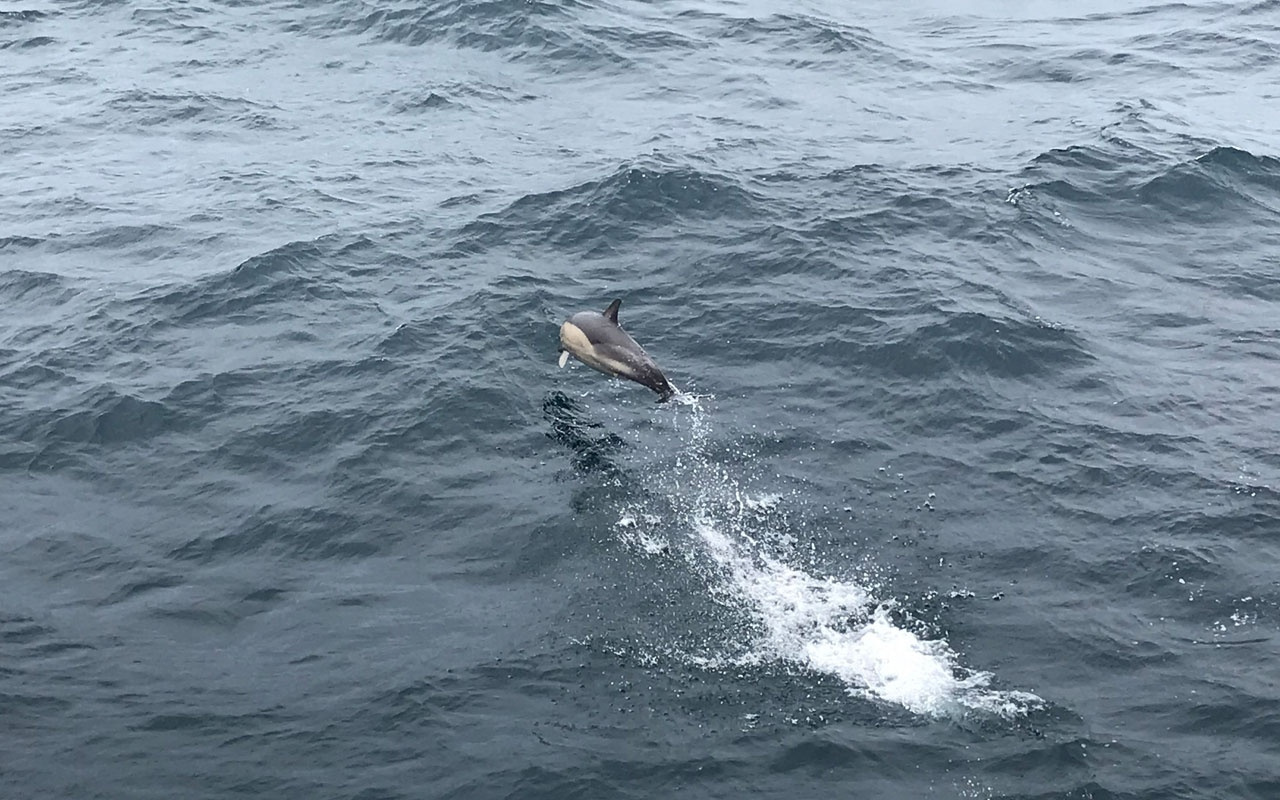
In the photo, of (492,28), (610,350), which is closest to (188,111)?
(492,28)

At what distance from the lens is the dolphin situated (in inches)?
1190

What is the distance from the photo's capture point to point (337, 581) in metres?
27.9

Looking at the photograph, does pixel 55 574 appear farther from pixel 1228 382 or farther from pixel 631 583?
pixel 1228 382

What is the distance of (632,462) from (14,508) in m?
14.7

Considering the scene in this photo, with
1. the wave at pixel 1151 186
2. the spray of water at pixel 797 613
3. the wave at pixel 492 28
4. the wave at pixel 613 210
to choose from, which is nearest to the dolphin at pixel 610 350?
the spray of water at pixel 797 613

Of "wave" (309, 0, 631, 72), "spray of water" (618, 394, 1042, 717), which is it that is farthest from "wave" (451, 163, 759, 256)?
"wave" (309, 0, 631, 72)

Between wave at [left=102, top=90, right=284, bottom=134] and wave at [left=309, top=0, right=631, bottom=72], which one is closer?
wave at [left=102, top=90, right=284, bottom=134]

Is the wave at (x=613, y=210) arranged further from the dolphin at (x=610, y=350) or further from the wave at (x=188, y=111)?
the wave at (x=188, y=111)

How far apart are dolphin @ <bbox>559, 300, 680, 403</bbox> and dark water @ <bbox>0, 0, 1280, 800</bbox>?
2.35 meters

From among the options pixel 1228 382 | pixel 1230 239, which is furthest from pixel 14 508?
pixel 1230 239

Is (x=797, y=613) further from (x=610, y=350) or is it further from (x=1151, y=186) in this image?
(x=1151, y=186)

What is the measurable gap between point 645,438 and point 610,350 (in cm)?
304

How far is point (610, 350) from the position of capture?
100 ft

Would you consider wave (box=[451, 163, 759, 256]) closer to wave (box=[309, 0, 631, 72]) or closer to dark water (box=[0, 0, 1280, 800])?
dark water (box=[0, 0, 1280, 800])
